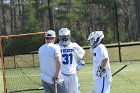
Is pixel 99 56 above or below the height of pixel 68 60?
above

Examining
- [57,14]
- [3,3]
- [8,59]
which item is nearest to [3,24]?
[3,3]

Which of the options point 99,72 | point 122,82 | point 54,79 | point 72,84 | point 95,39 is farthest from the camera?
point 122,82

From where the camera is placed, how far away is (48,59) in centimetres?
931

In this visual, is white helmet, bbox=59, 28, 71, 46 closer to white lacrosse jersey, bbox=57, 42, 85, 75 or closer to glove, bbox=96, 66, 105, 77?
white lacrosse jersey, bbox=57, 42, 85, 75

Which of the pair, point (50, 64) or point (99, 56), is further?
point (99, 56)

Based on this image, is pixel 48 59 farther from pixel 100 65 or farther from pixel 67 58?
pixel 100 65

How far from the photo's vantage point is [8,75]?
57.9 ft

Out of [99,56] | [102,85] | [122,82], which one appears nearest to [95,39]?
[99,56]

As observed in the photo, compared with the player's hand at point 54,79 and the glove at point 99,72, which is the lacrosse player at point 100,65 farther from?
the player's hand at point 54,79

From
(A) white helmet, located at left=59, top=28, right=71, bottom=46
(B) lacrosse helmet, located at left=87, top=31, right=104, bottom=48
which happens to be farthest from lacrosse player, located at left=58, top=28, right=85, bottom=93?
(B) lacrosse helmet, located at left=87, top=31, right=104, bottom=48

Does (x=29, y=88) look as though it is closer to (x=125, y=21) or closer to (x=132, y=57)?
(x=132, y=57)

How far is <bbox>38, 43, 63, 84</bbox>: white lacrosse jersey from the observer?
9.30 meters

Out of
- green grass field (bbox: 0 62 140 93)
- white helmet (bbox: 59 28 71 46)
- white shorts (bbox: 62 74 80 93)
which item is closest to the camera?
white helmet (bbox: 59 28 71 46)

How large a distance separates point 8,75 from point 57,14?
33671mm
